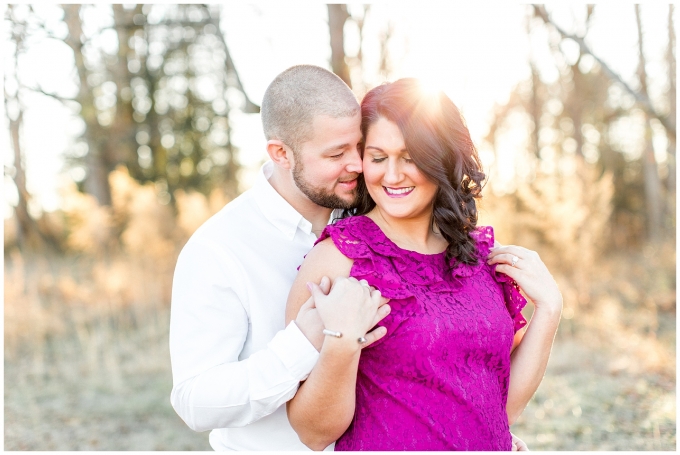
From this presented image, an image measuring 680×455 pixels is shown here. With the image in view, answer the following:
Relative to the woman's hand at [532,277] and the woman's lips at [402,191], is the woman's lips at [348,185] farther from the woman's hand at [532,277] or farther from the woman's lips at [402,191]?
the woman's hand at [532,277]

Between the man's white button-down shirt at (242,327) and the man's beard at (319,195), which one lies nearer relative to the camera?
the man's white button-down shirt at (242,327)

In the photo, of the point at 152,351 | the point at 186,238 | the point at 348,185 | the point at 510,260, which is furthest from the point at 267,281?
the point at 186,238

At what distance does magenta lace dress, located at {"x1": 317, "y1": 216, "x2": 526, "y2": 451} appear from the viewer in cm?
193

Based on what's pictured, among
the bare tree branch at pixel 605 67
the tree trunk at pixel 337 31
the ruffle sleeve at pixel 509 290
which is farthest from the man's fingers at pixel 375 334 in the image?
the bare tree branch at pixel 605 67

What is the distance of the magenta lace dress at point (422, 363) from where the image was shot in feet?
6.34

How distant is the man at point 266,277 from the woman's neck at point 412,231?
0.62ft

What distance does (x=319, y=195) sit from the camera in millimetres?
2309

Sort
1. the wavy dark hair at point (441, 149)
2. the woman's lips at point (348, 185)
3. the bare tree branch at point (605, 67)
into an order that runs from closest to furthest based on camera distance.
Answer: the wavy dark hair at point (441, 149), the woman's lips at point (348, 185), the bare tree branch at point (605, 67)

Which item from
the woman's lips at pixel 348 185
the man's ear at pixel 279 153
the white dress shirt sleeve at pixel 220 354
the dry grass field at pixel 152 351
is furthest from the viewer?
the dry grass field at pixel 152 351

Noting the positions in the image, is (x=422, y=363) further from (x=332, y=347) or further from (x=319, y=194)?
(x=319, y=194)

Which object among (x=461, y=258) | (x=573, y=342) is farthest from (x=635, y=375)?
(x=461, y=258)

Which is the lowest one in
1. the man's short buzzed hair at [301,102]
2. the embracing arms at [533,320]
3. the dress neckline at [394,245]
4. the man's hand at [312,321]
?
the embracing arms at [533,320]

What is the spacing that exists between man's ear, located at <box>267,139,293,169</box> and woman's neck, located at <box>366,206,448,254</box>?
0.39 metres

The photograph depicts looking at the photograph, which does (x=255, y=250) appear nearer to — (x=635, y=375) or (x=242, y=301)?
(x=242, y=301)
